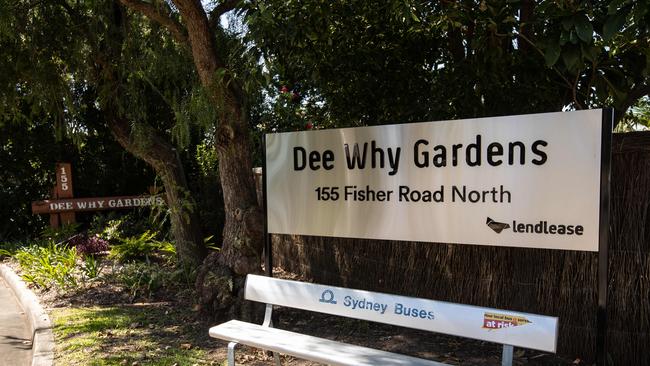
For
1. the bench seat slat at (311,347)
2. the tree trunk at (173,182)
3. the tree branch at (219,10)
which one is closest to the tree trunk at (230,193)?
the tree branch at (219,10)

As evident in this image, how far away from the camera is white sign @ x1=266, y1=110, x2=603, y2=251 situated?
3.35m

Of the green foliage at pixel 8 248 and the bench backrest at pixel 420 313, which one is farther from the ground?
the bench backrest at pixel 420 313

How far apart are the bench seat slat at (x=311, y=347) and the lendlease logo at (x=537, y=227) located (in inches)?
40.1

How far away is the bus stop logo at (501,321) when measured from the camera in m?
3.12

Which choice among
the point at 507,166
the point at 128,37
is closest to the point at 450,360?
the point at 507,166

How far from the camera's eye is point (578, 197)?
3326 mm

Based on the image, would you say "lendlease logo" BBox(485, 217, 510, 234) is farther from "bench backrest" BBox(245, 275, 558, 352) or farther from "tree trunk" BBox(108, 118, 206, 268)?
"tree trunk" BBox(108, 118, 206, 268)

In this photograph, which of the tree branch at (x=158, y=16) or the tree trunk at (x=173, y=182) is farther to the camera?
the tree trunk at (x=173, y=182)

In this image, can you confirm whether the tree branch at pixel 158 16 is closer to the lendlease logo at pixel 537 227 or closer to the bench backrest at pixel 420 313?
the bench backrest at pixel 420 313

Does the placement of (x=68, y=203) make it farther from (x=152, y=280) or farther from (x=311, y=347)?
(x=311, y=347)

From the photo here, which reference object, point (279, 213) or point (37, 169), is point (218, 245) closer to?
point (37, 169)

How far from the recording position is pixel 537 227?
3.49 meters

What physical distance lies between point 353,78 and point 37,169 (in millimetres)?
9102

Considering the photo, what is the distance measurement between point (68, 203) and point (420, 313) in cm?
1005
